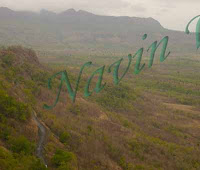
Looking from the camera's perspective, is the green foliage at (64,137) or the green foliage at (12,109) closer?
the green foliage at (12,109)

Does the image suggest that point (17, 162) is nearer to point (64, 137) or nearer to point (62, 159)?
point (62, 159)

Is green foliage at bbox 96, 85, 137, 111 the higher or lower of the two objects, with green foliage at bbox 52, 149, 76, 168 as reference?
lower

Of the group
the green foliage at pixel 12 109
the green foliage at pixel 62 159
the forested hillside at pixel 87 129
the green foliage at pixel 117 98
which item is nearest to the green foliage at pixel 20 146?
the forested hillside at pixel 87 129

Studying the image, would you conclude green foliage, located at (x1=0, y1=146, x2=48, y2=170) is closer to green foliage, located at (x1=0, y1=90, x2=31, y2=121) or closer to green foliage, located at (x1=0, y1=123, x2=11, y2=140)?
green foliage, located at (x1=0, y1=123, x2=11, y2=140)

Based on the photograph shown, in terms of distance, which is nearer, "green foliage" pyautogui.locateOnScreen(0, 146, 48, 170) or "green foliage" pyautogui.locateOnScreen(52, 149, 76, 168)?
"green foliage" pyautogui.locateOnScreen(0, 146, 48, 170)

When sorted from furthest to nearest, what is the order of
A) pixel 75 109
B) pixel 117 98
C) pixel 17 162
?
pixel 117 98 → pixel 75 109 → pixel 17 162

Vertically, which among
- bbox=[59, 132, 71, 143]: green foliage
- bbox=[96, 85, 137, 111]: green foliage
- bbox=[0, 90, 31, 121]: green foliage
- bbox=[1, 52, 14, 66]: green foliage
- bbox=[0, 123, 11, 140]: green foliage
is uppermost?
bbox=[1, 52, 14, 66]: green foliage

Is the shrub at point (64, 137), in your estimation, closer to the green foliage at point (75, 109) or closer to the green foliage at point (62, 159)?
the green foliage at point (62, 159)

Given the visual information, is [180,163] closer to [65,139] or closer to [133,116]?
[65,139]

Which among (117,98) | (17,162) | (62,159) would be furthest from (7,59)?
(17,162)

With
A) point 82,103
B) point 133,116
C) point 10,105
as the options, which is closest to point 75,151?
point 10,105

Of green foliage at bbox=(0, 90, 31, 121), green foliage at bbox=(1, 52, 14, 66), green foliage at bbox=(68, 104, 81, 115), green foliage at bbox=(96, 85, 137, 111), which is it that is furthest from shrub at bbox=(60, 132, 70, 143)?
green foliage at bbox=(96, 85, 137, 111)
